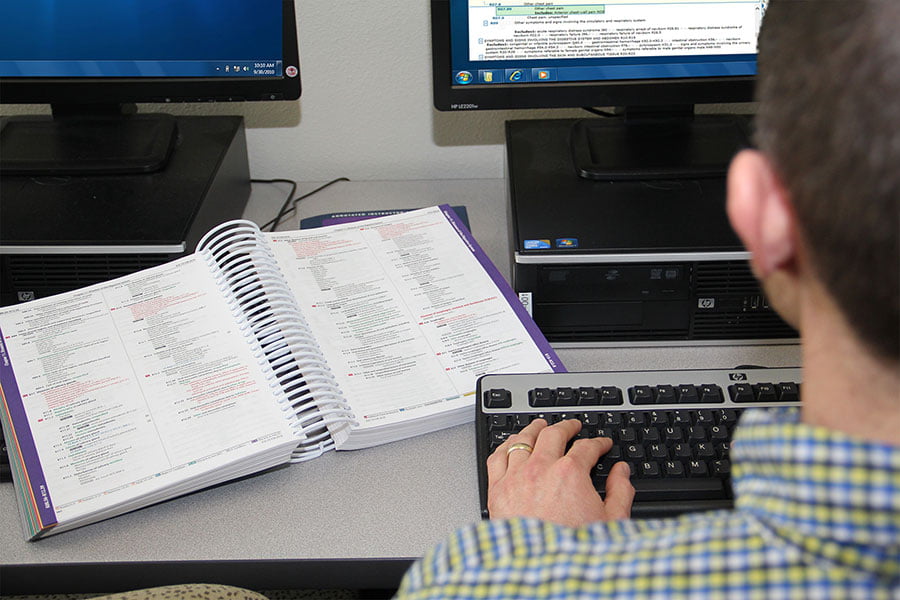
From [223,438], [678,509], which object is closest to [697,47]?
[678,509]

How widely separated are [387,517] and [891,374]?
45cm

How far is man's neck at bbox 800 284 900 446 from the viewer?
0.40m

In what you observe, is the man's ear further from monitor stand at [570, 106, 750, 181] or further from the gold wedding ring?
monitor stand at [570, 106, 750, 181]

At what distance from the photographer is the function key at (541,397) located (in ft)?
2.69

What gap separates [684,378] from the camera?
85cm

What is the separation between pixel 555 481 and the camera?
0.73m

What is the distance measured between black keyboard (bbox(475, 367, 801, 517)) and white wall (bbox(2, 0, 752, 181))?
1.76 feet

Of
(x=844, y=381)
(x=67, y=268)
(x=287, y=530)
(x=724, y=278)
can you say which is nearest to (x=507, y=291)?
(x=724, y=278)

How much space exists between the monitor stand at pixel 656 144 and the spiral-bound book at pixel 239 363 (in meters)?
0.19

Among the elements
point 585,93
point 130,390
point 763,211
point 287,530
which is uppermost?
point 585,93

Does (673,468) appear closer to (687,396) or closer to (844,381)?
(687,396)

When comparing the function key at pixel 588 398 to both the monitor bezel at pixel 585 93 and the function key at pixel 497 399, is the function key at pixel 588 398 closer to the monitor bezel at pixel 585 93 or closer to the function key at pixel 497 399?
the function key at pixel 497 399

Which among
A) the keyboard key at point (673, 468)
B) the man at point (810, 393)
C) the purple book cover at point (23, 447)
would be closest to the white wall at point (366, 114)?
the purple book cover at point (23, 447)

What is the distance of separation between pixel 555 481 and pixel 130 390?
1.24 feet
